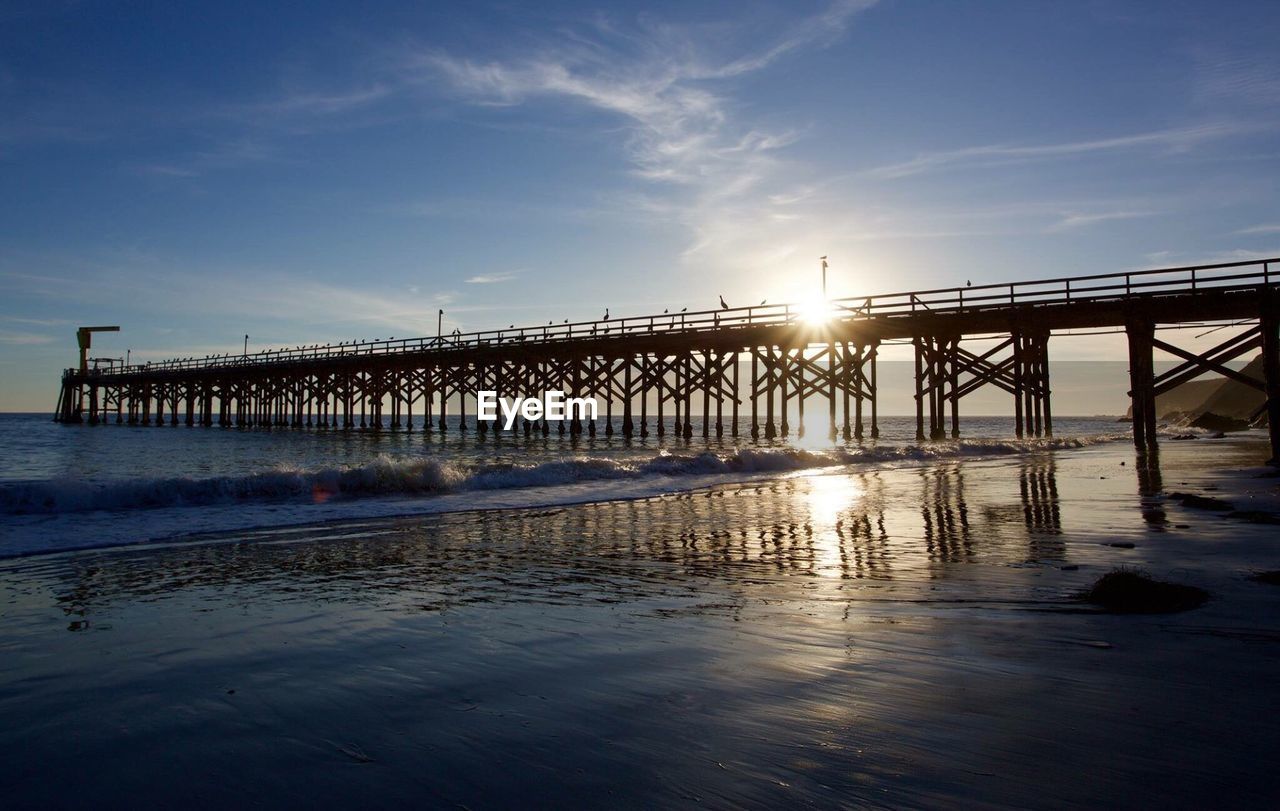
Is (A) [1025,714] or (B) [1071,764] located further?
(A) [1025,714]

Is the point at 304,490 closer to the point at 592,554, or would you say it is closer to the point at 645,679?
the point at 592,554

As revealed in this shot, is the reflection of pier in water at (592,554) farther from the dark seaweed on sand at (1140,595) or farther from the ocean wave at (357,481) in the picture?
the ocean wave at (357,481)

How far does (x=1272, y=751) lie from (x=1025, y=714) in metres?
0.63

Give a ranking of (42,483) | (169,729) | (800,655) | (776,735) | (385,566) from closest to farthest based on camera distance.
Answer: (776,735)
(169,729)
(800,655)
(385,566)
(42,483)

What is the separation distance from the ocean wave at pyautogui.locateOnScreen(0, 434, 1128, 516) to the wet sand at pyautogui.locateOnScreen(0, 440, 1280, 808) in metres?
4.59

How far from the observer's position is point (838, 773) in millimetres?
2031

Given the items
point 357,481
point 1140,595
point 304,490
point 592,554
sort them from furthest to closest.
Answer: point 357,481, point 304,490, point 592,554, point 1140,595

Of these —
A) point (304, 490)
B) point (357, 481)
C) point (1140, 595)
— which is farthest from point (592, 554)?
point (304, 490)

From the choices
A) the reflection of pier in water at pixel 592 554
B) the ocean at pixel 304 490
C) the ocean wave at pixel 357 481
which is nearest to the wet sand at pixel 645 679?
the reflection of pier in water at pixel 592 554

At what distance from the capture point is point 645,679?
9.75 ft

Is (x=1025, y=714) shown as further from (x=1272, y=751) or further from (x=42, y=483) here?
(x=42, y=483)

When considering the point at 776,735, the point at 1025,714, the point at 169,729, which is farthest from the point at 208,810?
the point at 1025,714

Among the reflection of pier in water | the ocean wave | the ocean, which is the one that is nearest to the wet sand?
the reflection of pier in water

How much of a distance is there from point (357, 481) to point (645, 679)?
10712 mm
